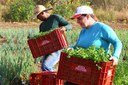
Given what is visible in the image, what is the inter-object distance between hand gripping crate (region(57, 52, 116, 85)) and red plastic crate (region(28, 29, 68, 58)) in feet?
5.66

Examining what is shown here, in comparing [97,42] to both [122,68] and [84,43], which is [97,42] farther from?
[122,68]

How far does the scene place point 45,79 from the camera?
580cm

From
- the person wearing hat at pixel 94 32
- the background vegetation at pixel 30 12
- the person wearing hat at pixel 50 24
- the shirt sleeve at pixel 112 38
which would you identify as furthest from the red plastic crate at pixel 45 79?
the background vegetation at pixel 30 12

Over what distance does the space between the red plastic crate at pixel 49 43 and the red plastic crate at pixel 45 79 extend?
1.88 ft

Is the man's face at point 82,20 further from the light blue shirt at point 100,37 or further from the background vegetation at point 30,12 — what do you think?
the background vegetation at point 30,12

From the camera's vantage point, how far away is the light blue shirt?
4480mm

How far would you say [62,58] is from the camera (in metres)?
4.50

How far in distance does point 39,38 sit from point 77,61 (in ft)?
6.78

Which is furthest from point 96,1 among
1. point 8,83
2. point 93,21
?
point 93,21

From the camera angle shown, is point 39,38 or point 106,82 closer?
point 106,82

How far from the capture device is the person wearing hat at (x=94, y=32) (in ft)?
14.7

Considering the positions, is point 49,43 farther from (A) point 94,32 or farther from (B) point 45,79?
(A) point 94,32

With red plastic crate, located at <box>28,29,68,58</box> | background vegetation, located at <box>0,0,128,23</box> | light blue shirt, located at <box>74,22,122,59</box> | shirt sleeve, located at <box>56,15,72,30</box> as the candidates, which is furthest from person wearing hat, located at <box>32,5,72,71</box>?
background vegetation, located at <box>0,0,128,23</box>

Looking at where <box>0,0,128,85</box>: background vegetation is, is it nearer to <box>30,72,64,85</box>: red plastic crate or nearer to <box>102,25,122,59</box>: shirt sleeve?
<box>30,72,64,85</box>: red plastic crate
